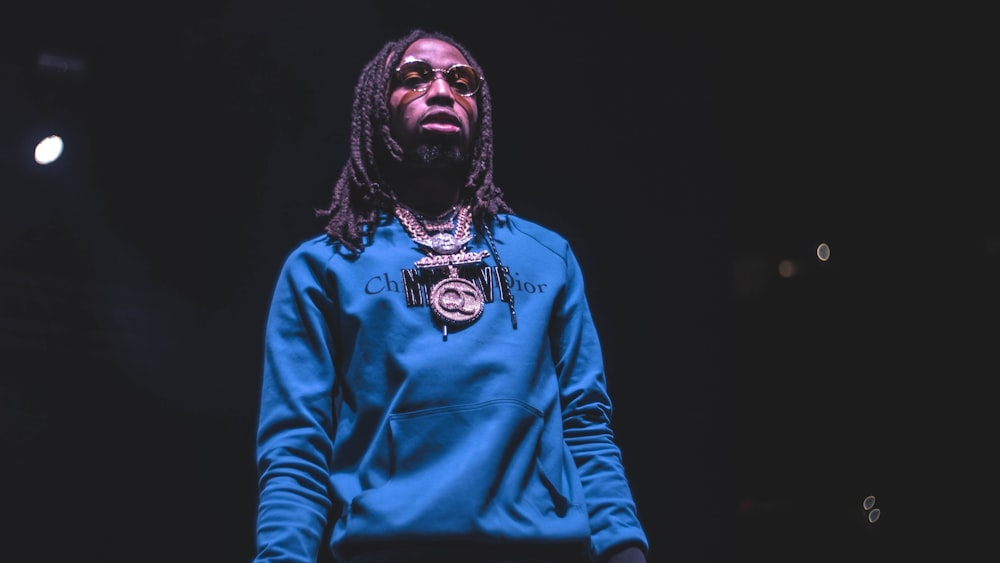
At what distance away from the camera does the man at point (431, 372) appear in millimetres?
1543

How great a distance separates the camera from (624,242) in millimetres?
2689

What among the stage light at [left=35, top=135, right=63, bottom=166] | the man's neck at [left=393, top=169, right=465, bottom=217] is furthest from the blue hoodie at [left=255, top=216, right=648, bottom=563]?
the stage light at [left=35, top=135, right=63, bottom=166]

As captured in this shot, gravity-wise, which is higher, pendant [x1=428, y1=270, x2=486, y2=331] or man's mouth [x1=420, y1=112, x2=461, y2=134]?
man's mouth [x1=420, y1=112, x2=461, y2=134]

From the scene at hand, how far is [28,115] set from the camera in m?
2.15

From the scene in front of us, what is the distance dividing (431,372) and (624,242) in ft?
3.90

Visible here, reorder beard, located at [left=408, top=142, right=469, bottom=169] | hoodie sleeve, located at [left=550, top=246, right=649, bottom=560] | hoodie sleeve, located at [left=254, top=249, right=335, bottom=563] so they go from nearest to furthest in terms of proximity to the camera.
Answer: hoodie sleeve, located at [left=254, top=249, right=335, bottom=563] → hoodie sleeve, located at [left=550, top=246, right=649, bottom=560] → beard, located at [left=408, top=142, right=469, bottom=169]

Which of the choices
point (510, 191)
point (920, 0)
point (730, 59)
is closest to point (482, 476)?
point (510, 191)

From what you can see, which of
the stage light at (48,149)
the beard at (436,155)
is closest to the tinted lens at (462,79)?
the beard at (436,155)

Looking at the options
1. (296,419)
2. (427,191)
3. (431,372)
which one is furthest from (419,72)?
(296,419)

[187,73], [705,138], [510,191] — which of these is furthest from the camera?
[705,138]

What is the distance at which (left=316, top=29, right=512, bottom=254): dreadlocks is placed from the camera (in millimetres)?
1934

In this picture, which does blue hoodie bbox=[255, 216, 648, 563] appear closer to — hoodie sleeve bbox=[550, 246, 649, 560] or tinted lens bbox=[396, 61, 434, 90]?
hoodie sleeve bbox=[550, 246, 649, 560]

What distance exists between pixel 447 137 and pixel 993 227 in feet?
7.62

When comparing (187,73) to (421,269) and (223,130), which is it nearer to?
(223,130)
